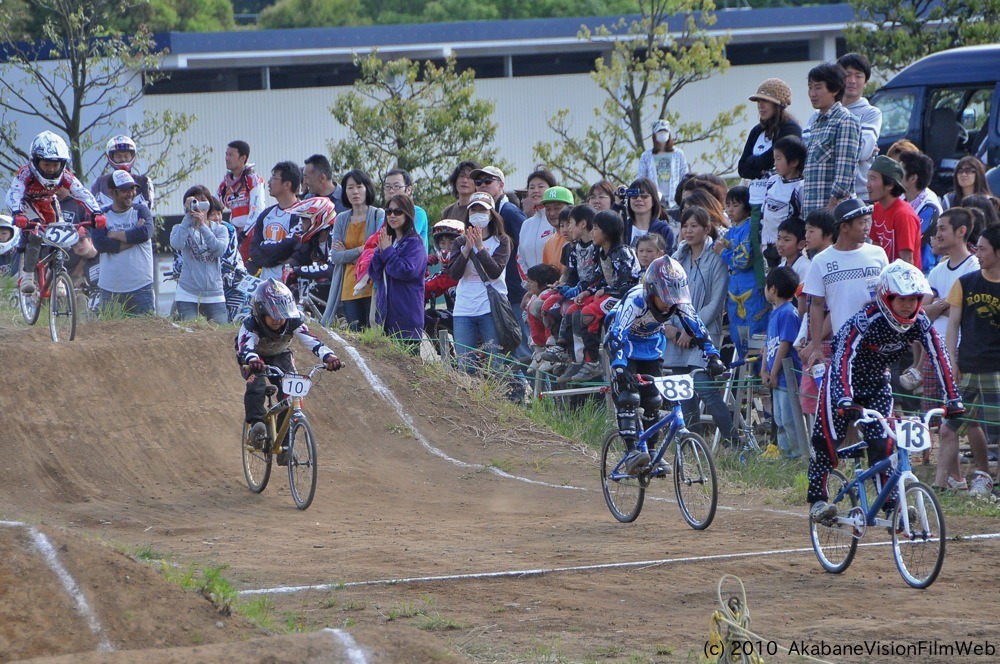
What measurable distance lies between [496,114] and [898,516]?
2777 cm

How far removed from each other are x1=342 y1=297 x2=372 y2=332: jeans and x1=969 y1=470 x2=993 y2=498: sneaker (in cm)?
683

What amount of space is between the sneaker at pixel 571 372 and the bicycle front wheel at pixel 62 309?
4.75 metres

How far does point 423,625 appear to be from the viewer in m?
6.06

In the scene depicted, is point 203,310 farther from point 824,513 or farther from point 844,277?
point 824,513

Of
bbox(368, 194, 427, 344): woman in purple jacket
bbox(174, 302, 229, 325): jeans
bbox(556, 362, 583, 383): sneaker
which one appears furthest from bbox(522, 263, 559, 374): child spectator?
bbox(174, 302, 229, 325): jeans

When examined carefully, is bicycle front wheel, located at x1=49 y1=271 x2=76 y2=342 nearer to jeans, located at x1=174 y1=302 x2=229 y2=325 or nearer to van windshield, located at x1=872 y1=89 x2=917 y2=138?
jeans, located at x1=174 y1=302 x2=229 y2=325

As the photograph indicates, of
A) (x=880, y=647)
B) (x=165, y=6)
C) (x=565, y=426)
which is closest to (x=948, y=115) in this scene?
(x=565, y=426)

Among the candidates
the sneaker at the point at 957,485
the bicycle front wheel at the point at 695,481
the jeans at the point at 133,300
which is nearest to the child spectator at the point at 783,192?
the sneaker at the point at 957,485

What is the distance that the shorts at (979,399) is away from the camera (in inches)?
352

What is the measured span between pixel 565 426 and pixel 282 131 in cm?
2201

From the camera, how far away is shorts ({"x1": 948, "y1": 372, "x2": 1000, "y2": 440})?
8.93m

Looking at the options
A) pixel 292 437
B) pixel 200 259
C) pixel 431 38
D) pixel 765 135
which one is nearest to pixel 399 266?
pixel 200 259

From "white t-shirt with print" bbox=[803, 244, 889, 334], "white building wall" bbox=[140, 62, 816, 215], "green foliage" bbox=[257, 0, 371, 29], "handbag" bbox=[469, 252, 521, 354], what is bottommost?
"handbag" bbox=[469, 252, 521, 354]

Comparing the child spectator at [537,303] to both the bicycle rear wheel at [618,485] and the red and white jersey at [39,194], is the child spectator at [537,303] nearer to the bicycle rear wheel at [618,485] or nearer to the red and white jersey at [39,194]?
the bicycle rear wheel at [618,485]
